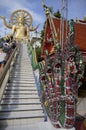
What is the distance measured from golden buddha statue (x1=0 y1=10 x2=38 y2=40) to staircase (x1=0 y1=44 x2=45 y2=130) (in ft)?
78.8

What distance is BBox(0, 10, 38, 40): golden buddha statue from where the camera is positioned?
1265 inches

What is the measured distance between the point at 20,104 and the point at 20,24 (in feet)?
92.4

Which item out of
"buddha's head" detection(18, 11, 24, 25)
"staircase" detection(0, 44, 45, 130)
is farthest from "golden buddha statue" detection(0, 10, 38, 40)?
"staircase" detection(0, 44, 45, 130)

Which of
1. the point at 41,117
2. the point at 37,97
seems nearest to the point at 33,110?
the point at 41,117

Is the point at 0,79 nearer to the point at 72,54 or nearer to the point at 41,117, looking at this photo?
the point at 41,117

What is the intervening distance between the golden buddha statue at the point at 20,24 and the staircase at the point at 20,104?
24017 millimetres

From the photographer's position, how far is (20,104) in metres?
6.47

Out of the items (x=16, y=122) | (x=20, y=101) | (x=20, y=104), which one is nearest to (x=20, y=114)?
(x=16, y=122)

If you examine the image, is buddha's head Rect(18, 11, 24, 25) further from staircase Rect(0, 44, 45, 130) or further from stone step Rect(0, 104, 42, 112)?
stone step Rect(0, 104, 42, 112)

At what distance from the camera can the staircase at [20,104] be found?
19.0 feet

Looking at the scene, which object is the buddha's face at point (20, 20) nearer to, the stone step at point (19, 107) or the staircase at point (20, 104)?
the staircase at point (20, 104)

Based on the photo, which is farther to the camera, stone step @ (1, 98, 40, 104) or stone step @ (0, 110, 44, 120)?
stone step @ (1, 98, 40, 104)

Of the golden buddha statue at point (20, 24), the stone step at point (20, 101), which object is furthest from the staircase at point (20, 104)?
the golden buddha statue at point (20, 24)

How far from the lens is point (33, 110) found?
20.6ft
